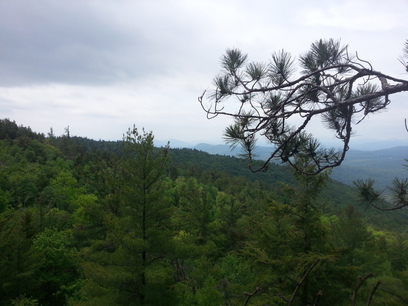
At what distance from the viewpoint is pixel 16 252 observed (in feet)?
32.7

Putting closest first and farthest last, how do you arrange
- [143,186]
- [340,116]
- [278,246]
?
[340,116] → [278,246] → [143,186]

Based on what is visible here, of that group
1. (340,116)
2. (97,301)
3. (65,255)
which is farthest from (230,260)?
(340,116)

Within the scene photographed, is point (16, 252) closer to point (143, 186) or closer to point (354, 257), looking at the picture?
point (143, 186)

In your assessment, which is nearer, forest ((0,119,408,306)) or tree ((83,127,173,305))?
forest ((0,119,408,306))

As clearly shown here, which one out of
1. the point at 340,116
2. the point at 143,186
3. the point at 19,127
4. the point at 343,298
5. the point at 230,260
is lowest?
the point at 230,260

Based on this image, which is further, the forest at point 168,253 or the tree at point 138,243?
the tree at point 138,243

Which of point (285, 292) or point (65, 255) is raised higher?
point (285, 292)

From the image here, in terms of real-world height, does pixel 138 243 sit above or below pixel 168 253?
above

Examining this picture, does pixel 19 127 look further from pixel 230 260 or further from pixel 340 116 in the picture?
pixel 340 116

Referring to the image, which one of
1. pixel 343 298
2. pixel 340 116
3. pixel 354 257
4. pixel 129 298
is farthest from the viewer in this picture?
pixel 354 257

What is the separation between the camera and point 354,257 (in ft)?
36.0

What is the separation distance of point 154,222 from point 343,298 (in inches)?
208

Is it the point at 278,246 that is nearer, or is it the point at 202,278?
the point at 278,246

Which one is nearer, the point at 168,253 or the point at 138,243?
the point at 138,243
